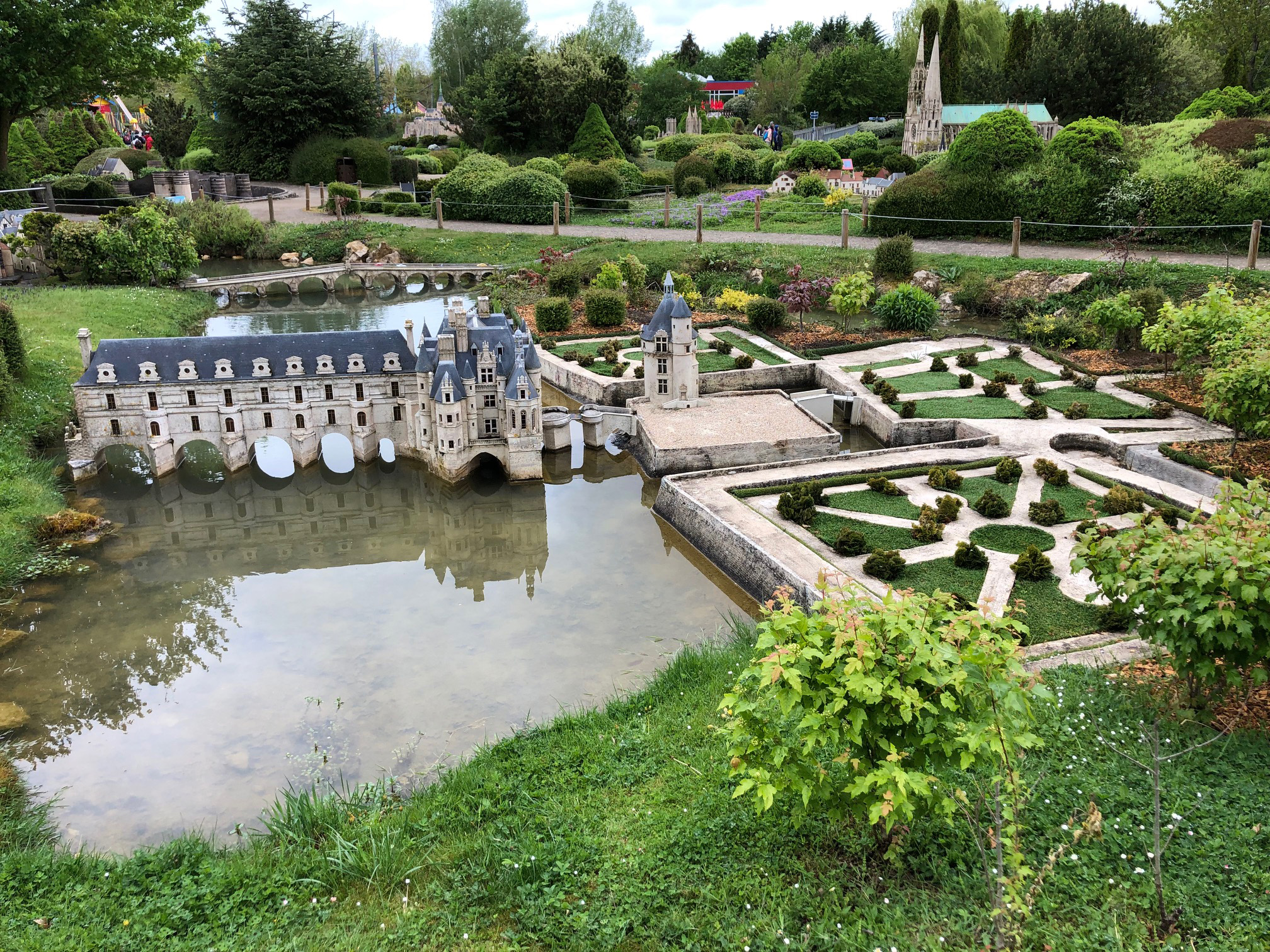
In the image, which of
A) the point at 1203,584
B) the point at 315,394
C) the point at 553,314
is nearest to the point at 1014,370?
the point at 553,314

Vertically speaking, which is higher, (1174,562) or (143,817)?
(1174,562)

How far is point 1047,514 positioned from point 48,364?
113 feet

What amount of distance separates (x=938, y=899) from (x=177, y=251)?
51.0m

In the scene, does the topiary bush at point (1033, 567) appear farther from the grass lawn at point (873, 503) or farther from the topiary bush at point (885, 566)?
the grass lawn at point (873, 503)

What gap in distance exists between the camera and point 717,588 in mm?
22891

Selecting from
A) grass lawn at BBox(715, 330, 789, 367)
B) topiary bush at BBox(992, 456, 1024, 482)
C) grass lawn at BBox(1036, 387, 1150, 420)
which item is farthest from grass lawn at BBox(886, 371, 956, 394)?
topiary bush at BBox(992, 456, 1024, 482)

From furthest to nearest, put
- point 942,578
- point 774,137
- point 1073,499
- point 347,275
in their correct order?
1. point 774,137
2. point 347,275
3. point 1073,499
4. point 942,578

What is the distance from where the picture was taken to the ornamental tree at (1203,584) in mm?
12125

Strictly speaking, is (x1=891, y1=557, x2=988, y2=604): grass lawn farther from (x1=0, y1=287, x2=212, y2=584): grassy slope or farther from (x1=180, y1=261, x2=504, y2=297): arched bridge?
(x1=180, y1=261, x2=504, y2=297): arched bridge

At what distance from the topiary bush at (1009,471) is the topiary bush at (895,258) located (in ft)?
71.3

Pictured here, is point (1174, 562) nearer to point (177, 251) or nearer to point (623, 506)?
point (623, 506)

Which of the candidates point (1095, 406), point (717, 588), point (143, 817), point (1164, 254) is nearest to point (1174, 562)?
point (717, 588)

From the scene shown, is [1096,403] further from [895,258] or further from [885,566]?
[895,258]

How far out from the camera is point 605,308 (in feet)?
138
